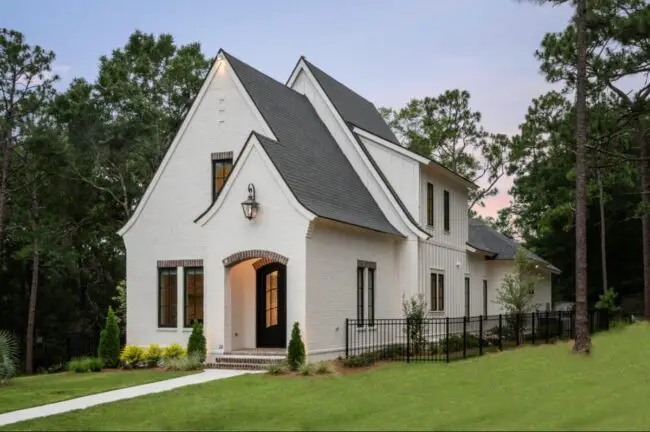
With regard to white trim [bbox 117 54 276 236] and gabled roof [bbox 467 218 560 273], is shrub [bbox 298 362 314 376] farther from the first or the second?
gabled roof [bbox 467 218 560 273]

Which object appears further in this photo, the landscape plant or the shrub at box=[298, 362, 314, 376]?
the landscape plant

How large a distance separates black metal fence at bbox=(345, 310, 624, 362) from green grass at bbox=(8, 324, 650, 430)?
2.22 m

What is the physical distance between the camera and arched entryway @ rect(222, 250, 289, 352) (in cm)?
2105

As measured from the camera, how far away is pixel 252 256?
19.9 m

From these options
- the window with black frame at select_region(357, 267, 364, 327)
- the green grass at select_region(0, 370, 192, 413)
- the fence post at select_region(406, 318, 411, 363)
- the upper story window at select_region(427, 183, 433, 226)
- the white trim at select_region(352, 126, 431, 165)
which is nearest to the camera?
the green grass at select_region(0, 370, 192, 413)

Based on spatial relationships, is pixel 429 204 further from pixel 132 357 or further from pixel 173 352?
pixel 132 357

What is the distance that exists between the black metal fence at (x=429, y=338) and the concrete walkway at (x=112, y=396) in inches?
170

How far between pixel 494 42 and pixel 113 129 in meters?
17.7

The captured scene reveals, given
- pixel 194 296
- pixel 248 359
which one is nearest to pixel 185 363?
pixel 248 359

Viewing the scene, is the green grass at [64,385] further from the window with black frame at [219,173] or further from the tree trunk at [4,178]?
the tree trunk at [4,178]

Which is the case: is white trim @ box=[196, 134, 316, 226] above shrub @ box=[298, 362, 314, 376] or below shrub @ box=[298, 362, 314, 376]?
above

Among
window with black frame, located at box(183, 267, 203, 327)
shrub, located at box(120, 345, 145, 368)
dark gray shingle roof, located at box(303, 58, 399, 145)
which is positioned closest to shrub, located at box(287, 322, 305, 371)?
window with black frame, located at box(183, 267, 203, 327)

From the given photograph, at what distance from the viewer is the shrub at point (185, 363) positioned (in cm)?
1952

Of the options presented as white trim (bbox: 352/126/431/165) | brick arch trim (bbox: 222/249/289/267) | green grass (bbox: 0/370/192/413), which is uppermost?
white trim (bbox: 352/126/431/165)
